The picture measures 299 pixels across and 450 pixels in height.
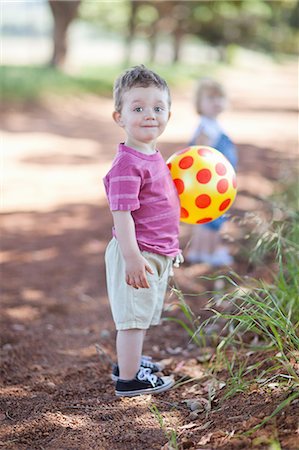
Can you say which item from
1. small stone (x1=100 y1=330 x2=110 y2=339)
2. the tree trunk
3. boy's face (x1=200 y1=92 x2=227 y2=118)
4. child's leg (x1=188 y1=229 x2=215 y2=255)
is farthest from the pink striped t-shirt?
the tree trunk

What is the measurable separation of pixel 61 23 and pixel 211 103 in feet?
47.2

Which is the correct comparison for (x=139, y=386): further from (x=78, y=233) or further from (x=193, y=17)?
(x=193, y=17)

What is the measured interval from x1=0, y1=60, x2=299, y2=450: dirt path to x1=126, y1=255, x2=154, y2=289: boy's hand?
0.52 meters

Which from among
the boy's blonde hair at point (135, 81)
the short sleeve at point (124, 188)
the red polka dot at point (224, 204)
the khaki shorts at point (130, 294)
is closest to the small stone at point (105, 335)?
the khaki shorts at point (130, 294)

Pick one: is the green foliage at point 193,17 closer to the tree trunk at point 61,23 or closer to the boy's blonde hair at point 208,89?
the tree trunk at point 61,23

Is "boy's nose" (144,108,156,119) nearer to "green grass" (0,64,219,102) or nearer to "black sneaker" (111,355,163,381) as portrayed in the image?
"black sneaker" (111,355,163,381)

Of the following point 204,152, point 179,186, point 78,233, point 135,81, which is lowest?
point 78,233

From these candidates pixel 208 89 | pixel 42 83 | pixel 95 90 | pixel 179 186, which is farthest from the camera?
pixel 95 90

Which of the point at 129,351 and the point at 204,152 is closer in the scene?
the point at 129,351

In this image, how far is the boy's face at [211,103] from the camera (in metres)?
4.77

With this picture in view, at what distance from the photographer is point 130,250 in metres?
2.58

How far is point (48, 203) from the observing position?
6.92 meters

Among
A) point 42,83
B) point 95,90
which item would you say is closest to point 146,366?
point 42,83

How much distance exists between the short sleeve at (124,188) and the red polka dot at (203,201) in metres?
0.42
